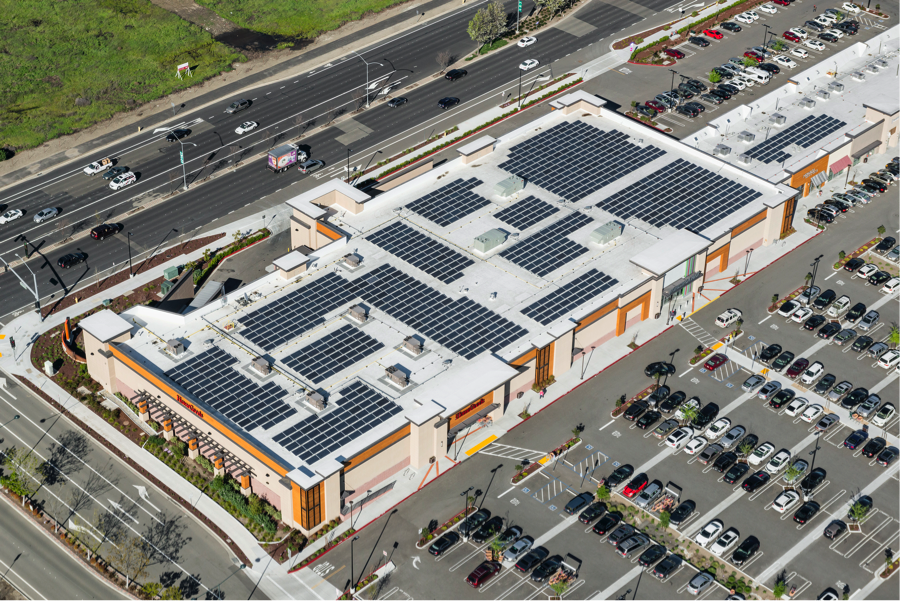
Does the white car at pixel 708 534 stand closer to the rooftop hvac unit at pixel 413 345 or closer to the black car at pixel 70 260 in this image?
the rooftop hvac unit at pixel 413 345

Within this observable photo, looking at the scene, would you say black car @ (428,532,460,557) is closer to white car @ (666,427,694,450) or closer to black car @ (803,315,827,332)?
white car @ (666,427,694,450)

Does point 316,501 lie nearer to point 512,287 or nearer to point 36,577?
point 36,577

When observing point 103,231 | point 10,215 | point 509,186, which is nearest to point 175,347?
point 103,231

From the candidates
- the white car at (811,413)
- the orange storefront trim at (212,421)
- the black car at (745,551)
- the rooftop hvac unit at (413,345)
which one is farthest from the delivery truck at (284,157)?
the black car at (745,551)

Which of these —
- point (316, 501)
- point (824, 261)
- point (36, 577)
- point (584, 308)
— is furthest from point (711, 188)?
point (36, 577)

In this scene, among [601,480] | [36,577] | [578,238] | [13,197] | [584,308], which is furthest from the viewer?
[13,197]
